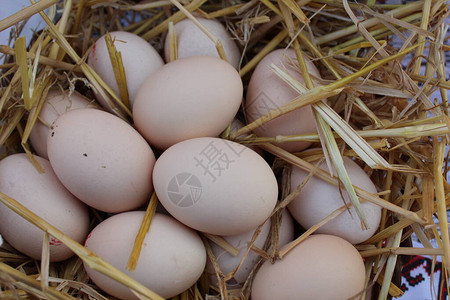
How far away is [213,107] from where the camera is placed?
0.81m

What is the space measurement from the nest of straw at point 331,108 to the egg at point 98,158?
0.07m

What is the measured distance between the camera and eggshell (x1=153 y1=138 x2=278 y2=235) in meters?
0.73

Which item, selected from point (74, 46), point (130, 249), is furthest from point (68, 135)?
point (74, 46)

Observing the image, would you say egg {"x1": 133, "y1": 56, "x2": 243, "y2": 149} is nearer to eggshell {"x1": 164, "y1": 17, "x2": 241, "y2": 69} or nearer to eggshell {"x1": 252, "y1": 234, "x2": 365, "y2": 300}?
eggshell {"x1": 164, "y1": 17, "x2": 241, "y2": 69}

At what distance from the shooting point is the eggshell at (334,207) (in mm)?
843

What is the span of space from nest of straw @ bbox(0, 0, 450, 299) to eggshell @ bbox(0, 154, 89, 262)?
4cm

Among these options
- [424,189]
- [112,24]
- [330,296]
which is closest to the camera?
[330,296]

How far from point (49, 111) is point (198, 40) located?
14.0 inches

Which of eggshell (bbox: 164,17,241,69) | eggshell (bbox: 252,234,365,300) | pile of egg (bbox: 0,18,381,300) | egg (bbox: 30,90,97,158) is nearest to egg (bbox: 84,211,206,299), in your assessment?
pile of egg (bbox: 0,18,381,300)

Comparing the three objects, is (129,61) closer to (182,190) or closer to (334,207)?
(182,190)

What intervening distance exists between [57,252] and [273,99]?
0.50m

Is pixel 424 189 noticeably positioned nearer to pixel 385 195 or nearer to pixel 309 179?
pixel 385 195

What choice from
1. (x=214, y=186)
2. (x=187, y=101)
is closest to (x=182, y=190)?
(x=214, y=186)

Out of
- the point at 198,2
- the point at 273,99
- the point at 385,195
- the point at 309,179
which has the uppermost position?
the point at 198,2
